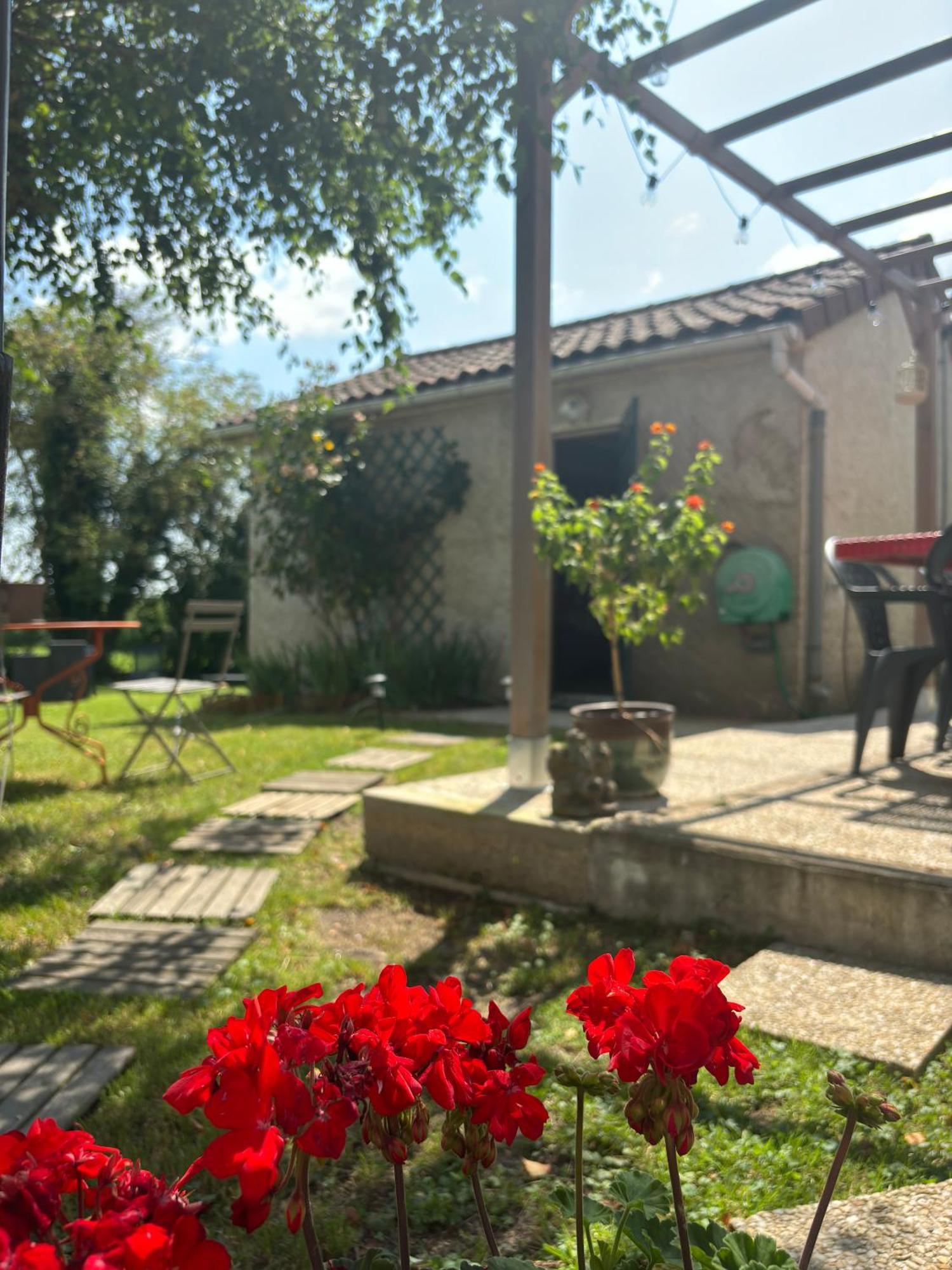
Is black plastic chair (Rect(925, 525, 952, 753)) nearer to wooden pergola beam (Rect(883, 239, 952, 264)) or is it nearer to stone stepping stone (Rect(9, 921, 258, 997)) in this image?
stone stepping stone (Rect(9, 921, 258, 997))

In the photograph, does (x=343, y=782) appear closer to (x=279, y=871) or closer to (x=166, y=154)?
(x=279, y=871)

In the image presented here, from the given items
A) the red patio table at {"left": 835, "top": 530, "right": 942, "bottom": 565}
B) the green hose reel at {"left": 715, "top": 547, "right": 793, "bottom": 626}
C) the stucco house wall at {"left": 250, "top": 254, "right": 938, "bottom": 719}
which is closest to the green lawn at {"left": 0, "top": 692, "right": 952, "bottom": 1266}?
the red patio table at {"left": 835, "top": 530, "right": 942, "bottom": 565}

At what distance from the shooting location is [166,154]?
371 cm

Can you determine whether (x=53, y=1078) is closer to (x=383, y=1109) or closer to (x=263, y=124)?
(x=383, y=1109)

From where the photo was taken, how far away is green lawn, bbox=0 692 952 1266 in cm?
151

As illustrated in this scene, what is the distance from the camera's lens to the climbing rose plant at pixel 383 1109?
619 mm

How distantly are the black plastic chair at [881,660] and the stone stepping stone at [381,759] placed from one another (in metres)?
2.34

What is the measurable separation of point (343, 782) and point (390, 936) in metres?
1.94

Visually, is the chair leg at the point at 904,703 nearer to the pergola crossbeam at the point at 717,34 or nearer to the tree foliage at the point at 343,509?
the pergola crossbeam at the point at 717,34

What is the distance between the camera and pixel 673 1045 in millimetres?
753

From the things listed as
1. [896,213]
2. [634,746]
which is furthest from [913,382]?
[634,746]

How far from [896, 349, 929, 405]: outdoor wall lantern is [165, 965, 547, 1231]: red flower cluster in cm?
553

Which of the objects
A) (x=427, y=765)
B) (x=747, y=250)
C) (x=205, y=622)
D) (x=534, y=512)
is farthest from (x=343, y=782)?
(x=747, y=250)

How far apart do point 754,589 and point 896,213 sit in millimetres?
2423
